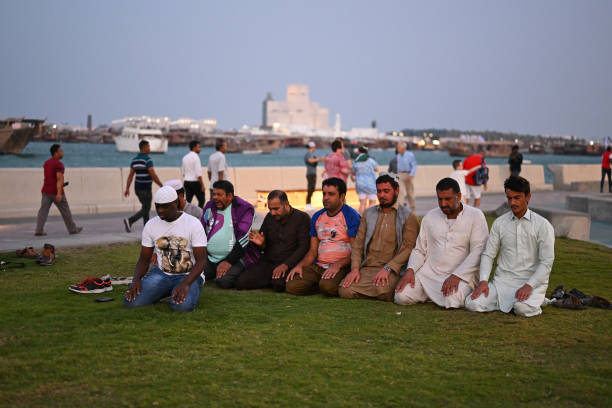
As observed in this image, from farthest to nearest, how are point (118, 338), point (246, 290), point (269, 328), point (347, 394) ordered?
point (246, 290), point (269, 328), point (118, 338), point (347, 394)

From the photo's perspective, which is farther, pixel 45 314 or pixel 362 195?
→ pixel 362 195

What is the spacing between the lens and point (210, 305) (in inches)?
259

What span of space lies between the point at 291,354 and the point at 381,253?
242cm

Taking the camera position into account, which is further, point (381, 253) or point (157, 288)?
point (381, 253)

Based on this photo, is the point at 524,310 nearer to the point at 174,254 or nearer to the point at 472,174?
the point at 174,254

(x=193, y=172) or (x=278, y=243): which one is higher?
(x=193, y=172)

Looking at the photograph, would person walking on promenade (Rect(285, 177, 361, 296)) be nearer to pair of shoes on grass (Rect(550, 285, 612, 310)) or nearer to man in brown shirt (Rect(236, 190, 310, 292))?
man in brown shirt (Rect(236, 190, 310, 292))

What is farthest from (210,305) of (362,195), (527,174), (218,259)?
(527,174)

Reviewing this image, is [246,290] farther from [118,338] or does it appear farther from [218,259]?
[118,338]

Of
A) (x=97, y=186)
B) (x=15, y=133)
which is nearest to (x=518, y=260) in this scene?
(x=97, y=186)

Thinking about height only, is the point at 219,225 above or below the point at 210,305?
above

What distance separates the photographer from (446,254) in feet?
21.4

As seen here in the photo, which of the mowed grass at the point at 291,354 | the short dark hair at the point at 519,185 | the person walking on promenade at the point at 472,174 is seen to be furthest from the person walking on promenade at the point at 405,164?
the short dark hair at the point at 519,185

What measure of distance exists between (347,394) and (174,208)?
273 cm
